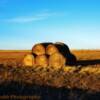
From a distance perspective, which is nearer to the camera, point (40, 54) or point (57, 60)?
point (57, 60)

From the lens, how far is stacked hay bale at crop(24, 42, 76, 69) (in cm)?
2611

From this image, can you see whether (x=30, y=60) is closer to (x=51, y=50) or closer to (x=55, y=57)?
(x=51, y=50)

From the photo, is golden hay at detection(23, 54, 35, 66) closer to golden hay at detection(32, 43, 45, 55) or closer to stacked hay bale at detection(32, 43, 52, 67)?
stacked hay bale at detection(32, 43, 52, 67)

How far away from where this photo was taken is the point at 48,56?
26609mm

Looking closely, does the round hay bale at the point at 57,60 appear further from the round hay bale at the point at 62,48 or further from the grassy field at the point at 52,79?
the grassy field at the point at 52,79

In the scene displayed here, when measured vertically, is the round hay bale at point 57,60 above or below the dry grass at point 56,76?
above

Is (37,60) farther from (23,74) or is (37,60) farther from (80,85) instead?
(80,85)

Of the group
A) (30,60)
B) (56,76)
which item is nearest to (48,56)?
(30,60)

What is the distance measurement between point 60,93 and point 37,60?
910 cm

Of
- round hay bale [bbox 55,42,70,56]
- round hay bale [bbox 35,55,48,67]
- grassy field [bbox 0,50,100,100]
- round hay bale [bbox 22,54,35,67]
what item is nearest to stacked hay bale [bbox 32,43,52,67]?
round hay bale [bbox 35,55,48,67]

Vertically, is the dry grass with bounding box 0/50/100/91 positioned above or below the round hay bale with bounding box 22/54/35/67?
below

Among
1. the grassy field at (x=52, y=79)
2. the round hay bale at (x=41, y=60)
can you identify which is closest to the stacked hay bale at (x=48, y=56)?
the round hay bale at (x=41, y=60)

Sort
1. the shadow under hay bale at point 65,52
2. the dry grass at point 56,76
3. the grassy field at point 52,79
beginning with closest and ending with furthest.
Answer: the grassy field at point 52,79, the dry grass at point 56,76, the shadow under hay bale at point 65,52

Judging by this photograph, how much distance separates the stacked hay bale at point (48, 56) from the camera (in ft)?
85.7
